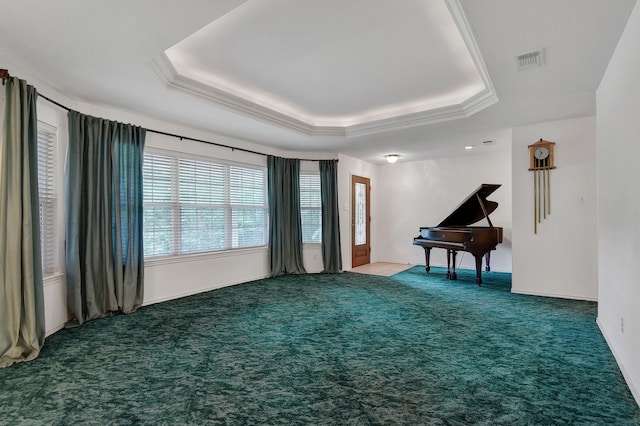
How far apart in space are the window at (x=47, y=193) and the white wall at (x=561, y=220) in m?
5.66

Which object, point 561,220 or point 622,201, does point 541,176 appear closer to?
point 561,220

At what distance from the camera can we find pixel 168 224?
14.7ft

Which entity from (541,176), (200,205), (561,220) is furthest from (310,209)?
(561,220)

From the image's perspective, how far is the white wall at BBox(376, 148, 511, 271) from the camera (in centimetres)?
634

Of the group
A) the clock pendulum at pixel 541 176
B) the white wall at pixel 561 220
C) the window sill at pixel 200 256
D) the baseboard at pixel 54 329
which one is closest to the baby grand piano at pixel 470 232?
the white wall at pixel 561 220

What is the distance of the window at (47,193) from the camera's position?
317cm

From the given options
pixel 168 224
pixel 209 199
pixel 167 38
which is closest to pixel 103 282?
pixel 168 224

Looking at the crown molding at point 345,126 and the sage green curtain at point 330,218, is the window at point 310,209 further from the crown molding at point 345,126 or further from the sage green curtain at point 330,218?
the crown molding at point 345,126

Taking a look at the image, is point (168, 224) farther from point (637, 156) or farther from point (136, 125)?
point (637, 156)

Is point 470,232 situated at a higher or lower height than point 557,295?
higher

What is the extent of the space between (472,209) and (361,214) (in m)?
2.48

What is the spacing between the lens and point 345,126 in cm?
524

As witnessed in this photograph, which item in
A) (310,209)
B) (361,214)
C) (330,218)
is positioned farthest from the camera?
(361,214)

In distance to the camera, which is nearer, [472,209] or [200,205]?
[200,205]
